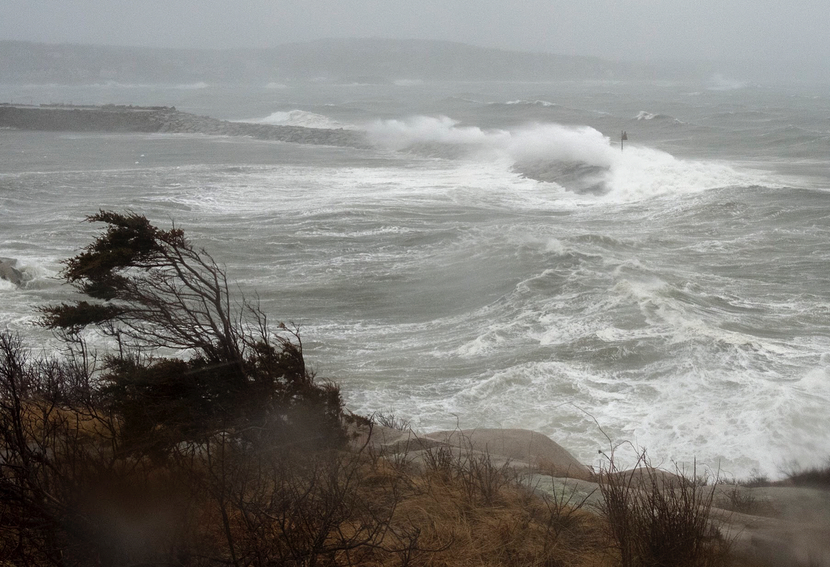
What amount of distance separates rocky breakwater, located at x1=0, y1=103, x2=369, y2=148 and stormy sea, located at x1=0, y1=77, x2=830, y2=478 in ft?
42.0

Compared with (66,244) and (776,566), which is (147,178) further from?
(776,566)

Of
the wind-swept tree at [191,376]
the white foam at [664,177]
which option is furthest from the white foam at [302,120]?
the wind-swept tree at [191,376]

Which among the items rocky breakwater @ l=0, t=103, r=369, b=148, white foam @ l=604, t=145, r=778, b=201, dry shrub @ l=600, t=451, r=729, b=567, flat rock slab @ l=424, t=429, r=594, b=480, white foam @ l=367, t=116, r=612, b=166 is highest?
rocky breakwater @ l=0, t=103, r=369, b=148

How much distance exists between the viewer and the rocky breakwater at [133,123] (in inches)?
1786

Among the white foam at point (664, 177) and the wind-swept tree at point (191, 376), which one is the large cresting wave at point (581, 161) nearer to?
the white foam at point (664, 177)

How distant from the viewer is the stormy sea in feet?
28.6

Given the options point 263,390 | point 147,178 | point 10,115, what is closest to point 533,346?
point 263,390

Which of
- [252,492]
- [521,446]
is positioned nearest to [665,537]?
[252,492]

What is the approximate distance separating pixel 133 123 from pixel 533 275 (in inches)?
1715

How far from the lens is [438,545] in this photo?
3959 millimetres

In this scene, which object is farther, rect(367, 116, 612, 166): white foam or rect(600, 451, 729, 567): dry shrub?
rect(367, 116, 612, 166): white foam

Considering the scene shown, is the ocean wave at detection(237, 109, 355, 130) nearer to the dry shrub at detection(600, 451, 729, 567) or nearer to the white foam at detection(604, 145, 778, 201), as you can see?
the white foam at detection(604, 145, 778, 201)

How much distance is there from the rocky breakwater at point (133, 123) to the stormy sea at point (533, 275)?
12803mm

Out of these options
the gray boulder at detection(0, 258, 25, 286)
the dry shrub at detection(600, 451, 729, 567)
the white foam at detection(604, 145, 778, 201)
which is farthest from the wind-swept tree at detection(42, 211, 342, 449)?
the white foam at detection(604, 145, 778, 201)
